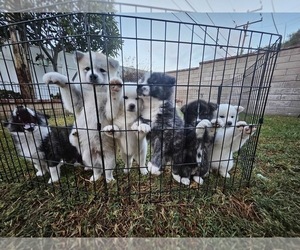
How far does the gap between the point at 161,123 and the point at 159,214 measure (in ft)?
2.37

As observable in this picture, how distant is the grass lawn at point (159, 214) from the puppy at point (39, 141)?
272 millimetres

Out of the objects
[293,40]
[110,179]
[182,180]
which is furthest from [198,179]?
[293,40]

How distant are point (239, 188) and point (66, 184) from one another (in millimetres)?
1606

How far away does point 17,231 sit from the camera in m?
1.18

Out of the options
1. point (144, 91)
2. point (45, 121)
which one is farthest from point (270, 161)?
point (45, 121)

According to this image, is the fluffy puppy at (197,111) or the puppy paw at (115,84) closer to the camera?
the puppy paw at (115,84)

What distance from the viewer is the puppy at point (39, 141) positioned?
1.48 meters

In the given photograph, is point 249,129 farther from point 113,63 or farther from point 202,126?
point 113,63

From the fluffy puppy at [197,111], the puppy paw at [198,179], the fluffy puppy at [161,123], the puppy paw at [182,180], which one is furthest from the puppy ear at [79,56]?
the puppy paw at [198,179]

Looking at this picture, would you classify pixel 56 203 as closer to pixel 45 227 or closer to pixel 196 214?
pixel 45 227

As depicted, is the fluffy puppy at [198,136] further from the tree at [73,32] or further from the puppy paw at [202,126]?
the tree at [73,32]

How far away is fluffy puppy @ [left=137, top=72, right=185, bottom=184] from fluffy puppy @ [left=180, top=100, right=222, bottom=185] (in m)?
0.06

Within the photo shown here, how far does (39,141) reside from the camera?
155cm

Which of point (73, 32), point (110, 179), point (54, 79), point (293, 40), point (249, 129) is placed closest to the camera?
point (73, 32)
